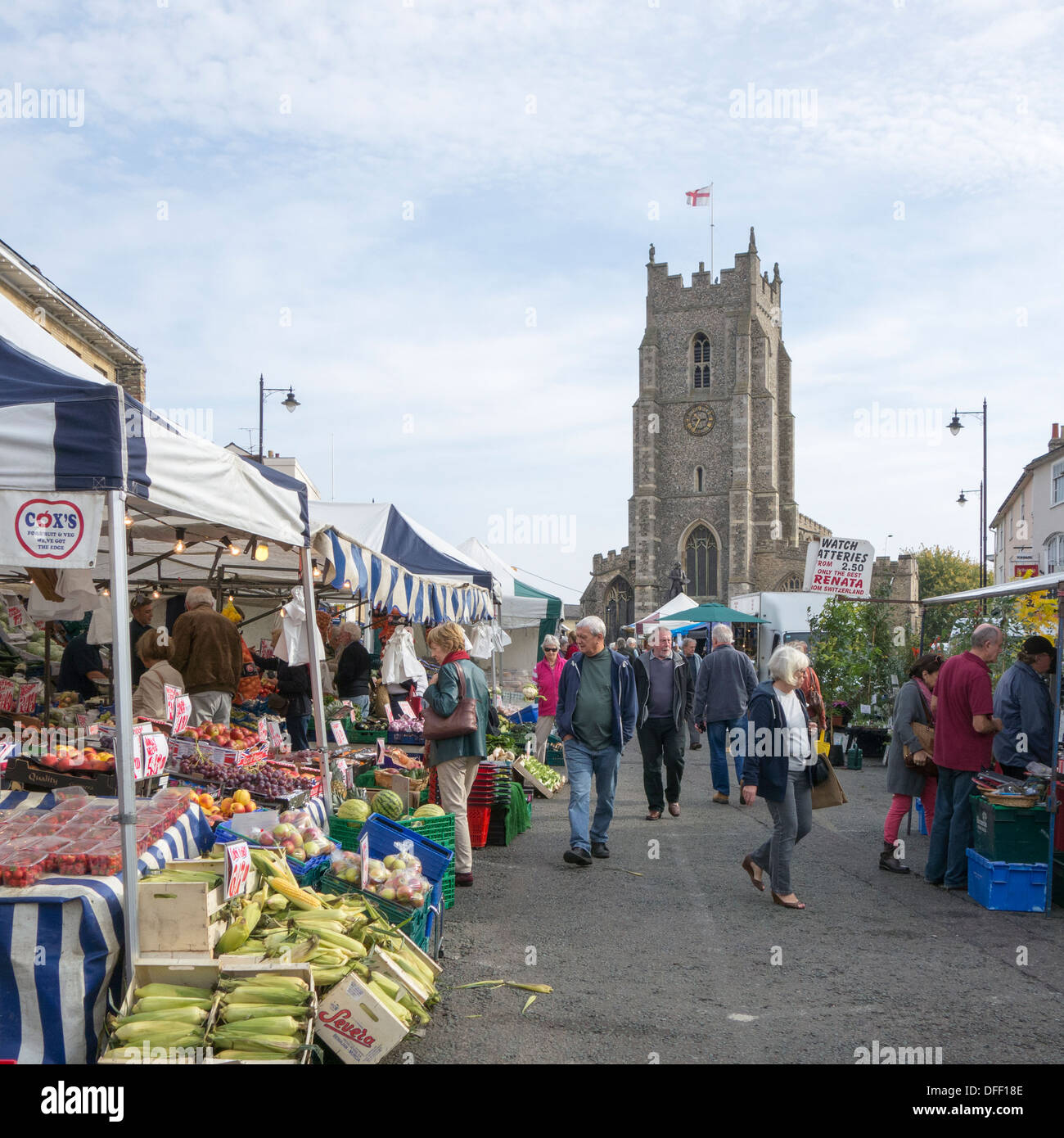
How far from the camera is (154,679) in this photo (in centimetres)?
743

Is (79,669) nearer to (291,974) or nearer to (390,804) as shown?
(390,804)

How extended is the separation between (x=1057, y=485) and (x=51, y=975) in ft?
117

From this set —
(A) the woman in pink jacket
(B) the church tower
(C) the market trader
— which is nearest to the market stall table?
(C) the market trader

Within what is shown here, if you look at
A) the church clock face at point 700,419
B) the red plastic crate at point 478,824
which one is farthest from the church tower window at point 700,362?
the red plastic crate at point 478,824

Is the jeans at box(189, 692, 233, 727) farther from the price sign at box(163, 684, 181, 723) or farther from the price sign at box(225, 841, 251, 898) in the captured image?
the price sign at box(225, 841, 251, 898)

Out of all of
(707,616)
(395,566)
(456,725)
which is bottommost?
(456,725)

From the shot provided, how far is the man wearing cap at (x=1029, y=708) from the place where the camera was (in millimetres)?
6695

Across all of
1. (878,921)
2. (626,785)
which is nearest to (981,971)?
(878,921)

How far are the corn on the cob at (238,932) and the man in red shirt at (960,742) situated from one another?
480 centimetres

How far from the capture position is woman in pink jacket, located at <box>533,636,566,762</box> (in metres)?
12.3

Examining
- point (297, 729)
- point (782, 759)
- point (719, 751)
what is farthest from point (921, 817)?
point (297, 729)

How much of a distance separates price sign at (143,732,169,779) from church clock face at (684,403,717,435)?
59.7 m

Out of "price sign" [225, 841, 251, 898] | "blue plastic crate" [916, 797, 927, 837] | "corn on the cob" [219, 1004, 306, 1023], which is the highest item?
"price sign" [225, 841, 251, 898]
